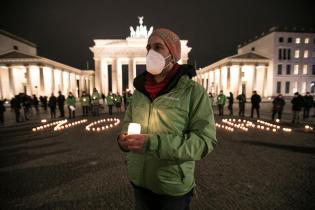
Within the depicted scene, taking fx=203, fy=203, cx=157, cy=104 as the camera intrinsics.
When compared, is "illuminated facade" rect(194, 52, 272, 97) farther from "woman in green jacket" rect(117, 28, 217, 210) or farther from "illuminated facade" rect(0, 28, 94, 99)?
"woman in green jacket" rect(117, 28, 217, 210)

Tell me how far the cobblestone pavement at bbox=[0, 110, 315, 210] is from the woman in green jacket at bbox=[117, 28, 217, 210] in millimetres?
2335

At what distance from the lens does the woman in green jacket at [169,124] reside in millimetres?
1686

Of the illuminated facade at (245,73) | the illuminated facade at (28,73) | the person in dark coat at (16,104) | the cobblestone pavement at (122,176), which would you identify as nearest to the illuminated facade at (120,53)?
the illuminated facade at (28,73)

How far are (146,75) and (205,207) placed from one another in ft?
9.79

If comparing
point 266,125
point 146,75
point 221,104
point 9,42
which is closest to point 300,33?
point 221,104

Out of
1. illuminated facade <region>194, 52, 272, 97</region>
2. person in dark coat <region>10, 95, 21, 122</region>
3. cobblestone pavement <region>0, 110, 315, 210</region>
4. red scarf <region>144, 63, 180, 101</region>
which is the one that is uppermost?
illuminated facade <region>194, 52, 272, 97</region>

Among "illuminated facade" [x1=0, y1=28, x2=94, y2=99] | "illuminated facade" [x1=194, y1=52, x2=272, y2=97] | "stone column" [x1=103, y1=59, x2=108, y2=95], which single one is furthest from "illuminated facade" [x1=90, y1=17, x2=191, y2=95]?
"illuminated facade" [x1=194, y1=52, x2=272, y2=97]

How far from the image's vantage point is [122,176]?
530 centimetres

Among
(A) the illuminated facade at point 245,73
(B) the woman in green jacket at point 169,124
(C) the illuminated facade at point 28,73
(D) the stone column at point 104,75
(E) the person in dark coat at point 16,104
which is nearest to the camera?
(B) the woman in green jacket at point 169,124

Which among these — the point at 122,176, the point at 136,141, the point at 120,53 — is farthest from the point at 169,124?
the point at 120,53

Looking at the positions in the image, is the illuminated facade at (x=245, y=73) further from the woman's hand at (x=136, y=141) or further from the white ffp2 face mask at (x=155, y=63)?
the woman's hand at (x=136, y=141)

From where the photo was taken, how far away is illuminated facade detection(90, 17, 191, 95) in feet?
176

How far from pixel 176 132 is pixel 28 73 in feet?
158

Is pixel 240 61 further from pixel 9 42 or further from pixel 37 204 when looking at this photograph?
pixel 9 42
